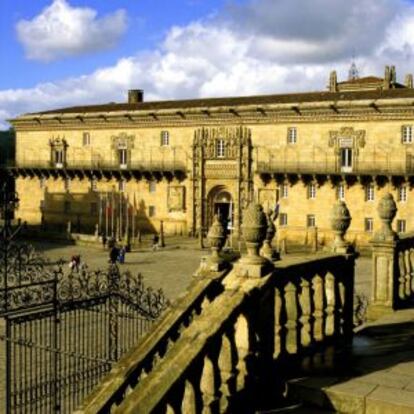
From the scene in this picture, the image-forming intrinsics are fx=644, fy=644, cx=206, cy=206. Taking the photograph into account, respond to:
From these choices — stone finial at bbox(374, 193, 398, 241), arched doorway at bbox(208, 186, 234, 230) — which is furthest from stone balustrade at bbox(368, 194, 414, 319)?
arched doorway at bbox(208, 186, 234, 230)

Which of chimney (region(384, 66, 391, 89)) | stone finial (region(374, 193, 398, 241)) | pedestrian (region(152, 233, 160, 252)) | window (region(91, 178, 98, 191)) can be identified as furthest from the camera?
window (region(91, 178, 98, 191))

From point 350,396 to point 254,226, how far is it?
1.68m

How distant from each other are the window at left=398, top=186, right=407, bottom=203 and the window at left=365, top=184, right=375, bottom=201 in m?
1.57

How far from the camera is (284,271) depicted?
589 centimetres

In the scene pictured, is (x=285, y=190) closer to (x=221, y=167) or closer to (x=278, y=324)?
(x=221, y=167)

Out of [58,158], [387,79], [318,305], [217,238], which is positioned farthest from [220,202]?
[217,238]

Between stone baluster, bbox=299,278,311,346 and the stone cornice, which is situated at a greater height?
the stone cornice

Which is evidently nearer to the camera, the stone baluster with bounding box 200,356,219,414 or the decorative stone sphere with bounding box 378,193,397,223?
the stone baluster with bounding box 200,356,219,414

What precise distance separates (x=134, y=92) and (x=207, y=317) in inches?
2077

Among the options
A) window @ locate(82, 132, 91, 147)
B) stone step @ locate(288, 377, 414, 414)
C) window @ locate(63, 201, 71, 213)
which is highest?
window @ locate(82, 132, 91, 147)

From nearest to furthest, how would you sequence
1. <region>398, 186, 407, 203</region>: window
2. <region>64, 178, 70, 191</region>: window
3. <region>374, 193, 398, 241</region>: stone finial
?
<region>374, 193, 398, 241</region>: stone finial → <region>398, 186, 407, 203</region>: window → <region>64, 178, 70, 191</region>: window

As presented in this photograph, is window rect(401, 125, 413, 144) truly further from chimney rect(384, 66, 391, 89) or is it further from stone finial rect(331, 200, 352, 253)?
stone finial rect(331, 200, 352, 253)

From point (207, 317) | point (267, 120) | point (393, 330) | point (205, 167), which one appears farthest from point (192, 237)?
point (207, 317)

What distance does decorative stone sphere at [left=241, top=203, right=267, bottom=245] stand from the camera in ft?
17.8
